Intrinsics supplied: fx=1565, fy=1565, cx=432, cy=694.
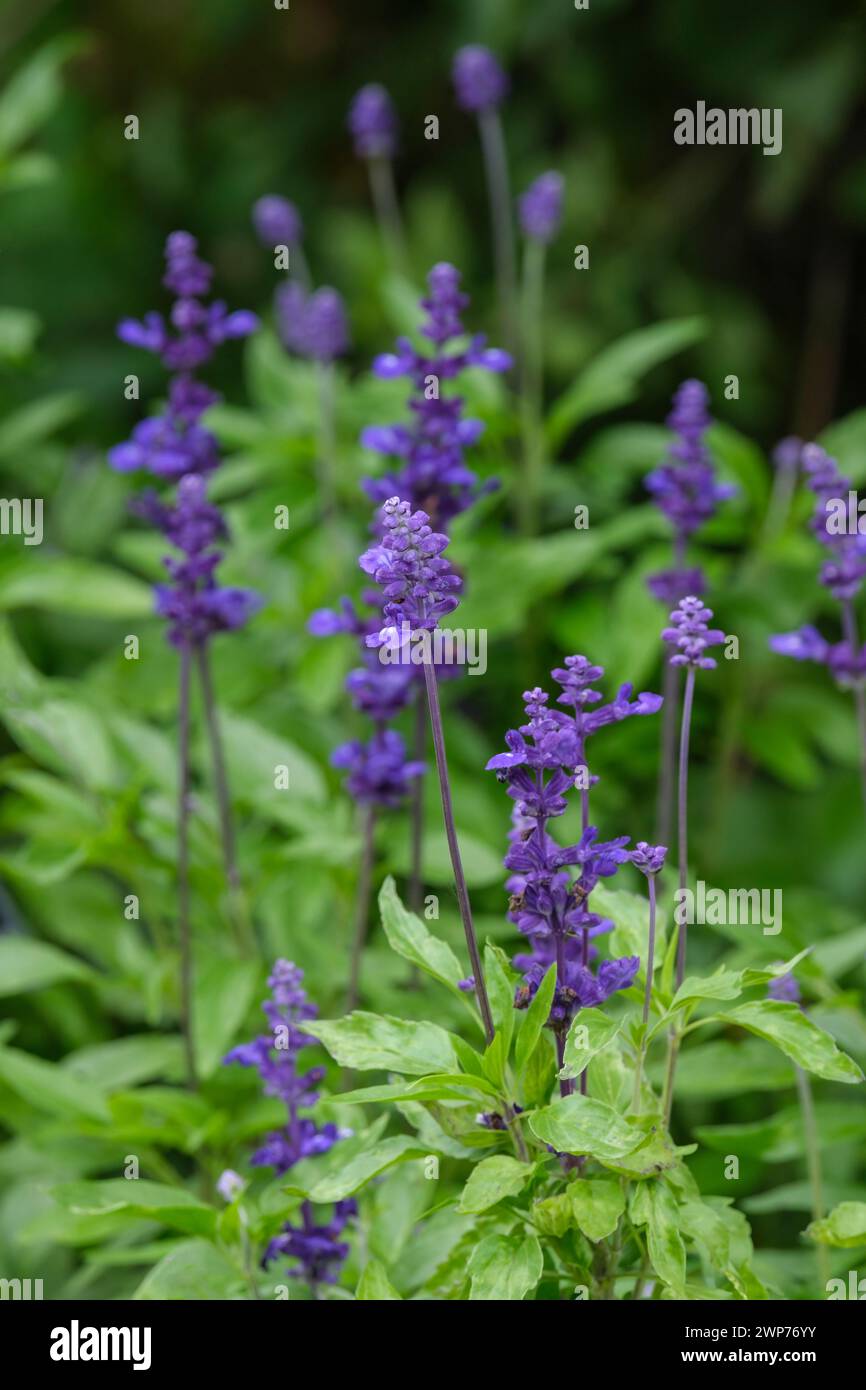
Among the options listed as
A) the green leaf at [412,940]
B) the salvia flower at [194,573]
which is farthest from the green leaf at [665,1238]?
the salvia flower at [194,573]

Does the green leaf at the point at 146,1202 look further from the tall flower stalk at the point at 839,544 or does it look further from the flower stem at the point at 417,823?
the tall flower stalk at the point at 839,544

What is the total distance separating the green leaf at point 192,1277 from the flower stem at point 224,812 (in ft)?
2.00

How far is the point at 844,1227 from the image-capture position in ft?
4.68

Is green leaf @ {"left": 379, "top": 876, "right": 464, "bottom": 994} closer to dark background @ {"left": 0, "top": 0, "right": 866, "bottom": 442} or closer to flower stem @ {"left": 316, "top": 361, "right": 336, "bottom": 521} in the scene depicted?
flower stem @ {"left": 316, "top": 361, "right": 336, "bottom": 521}

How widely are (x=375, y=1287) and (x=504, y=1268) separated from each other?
0.17m

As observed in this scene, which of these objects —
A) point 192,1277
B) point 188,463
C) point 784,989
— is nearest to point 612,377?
point 188,463

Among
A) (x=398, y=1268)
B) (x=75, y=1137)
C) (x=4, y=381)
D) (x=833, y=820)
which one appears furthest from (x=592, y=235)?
(x=398, y=1268)

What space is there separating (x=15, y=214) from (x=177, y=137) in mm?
684

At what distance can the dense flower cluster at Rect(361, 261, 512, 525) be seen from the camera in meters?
1.87

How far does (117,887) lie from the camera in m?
2.69

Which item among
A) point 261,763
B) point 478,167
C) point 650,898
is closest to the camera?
point 650,898

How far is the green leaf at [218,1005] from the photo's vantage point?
1972 millimetres

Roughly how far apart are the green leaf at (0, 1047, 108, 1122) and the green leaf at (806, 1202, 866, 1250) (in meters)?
0.92

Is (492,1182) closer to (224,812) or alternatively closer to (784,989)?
(784,989)
